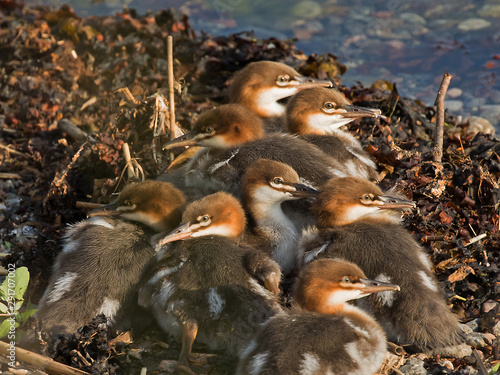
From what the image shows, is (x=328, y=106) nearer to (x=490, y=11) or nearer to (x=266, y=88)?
(x=266, y=88)

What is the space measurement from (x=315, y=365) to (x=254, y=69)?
10.2 feet

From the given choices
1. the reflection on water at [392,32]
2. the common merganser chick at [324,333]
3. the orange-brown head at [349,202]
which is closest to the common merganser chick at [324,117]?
the orange-brown head at [349,202]

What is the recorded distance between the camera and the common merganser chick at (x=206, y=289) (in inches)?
154

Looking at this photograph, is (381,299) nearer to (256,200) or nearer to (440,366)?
(440,366)

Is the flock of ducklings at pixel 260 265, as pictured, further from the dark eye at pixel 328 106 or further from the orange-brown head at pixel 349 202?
the dark eye at pixel 328 106

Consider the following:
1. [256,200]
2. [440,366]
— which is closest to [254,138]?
[256,200]

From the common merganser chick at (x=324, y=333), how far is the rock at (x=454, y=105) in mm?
5340

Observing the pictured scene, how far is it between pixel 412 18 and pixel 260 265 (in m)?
7.48

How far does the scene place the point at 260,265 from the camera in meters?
4.04

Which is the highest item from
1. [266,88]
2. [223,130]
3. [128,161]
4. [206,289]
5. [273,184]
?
[266,88]

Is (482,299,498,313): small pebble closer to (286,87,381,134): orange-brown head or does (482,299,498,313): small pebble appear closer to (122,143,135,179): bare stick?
(286,87,381,134): orange-brown head

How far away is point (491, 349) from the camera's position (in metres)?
4.32

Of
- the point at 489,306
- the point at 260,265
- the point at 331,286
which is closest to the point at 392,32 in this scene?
the point at 489,306

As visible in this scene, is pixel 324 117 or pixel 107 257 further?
pixel 324 117
